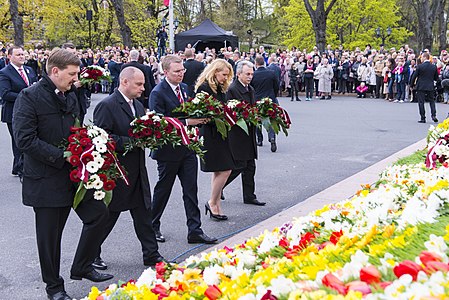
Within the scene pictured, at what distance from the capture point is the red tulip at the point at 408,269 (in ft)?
8.26

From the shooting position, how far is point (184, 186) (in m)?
6.86

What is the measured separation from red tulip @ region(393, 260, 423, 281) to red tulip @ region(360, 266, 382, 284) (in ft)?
0.26

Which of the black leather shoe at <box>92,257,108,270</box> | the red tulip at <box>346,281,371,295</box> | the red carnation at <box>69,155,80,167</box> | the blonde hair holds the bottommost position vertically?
the black leather shoe at <box>92,257,108,270</box>

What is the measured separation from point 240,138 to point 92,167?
347 centimetres

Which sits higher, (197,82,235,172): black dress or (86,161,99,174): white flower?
(86,161,99,174): white flower

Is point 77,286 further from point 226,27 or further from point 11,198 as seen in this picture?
point 226,27

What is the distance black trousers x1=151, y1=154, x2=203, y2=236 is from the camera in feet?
22.3

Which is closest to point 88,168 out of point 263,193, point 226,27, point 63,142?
point 63,142

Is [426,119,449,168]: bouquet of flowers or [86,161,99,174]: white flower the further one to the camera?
[426,119,449,168]: bouquet of flowers

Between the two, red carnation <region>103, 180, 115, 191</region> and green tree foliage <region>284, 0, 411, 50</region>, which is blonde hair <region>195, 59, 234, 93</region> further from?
green tree foliage <region>284, 0, 411, 50</region>

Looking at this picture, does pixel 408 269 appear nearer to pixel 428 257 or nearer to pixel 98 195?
pixel 428 257

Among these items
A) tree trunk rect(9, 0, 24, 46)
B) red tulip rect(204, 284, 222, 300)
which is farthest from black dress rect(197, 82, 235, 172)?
tree trunk rect(9, 0, 24, 46)

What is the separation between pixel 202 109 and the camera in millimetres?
6957

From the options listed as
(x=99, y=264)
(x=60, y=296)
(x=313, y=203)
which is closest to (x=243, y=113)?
(x=313, y=203)
